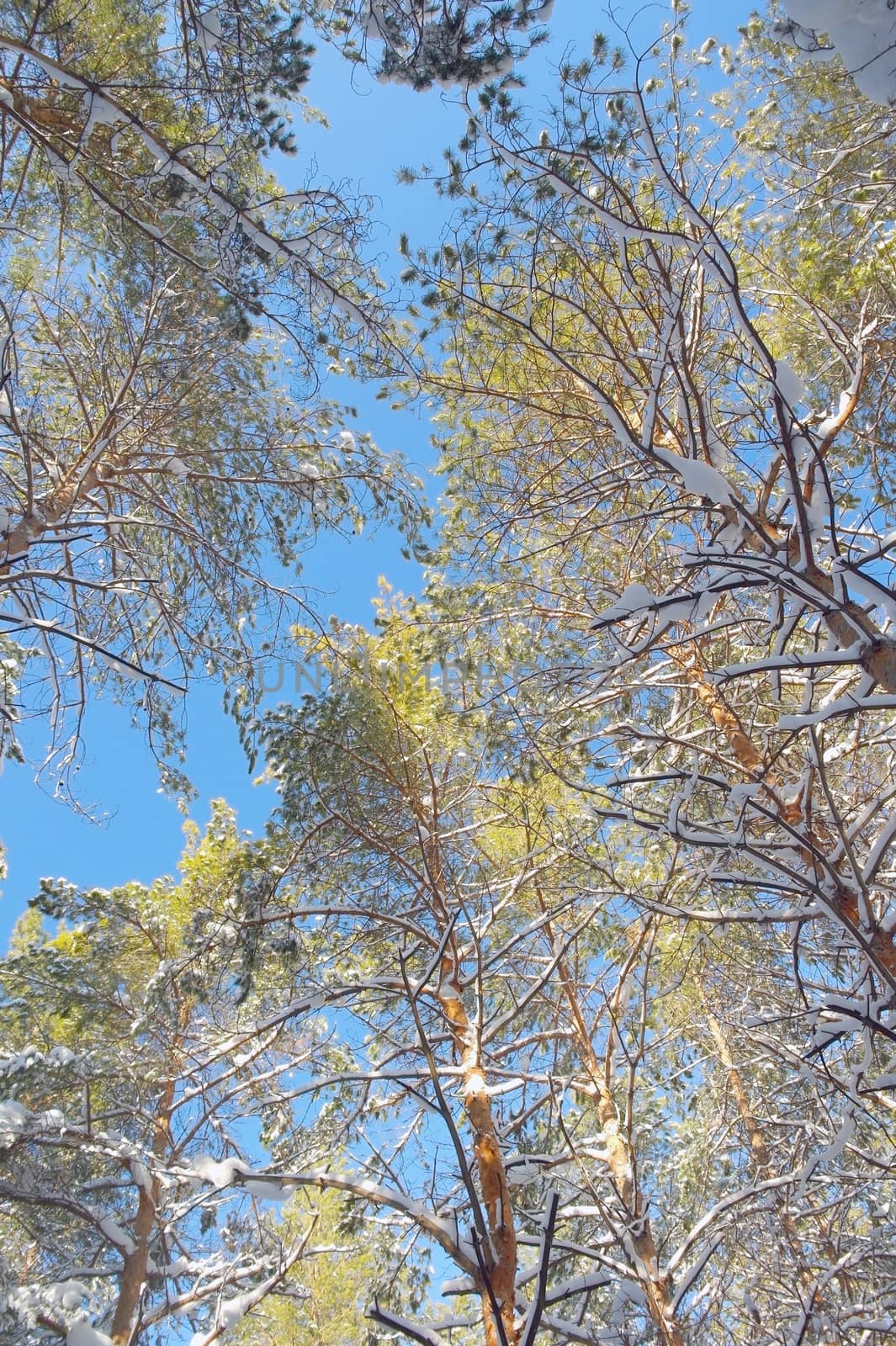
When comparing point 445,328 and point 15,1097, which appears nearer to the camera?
point 445,328

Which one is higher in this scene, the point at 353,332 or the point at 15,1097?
the point at 353,332

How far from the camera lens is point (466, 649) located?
5.02 m

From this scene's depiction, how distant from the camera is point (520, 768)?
4.45 m

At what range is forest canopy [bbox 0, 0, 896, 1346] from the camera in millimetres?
3195

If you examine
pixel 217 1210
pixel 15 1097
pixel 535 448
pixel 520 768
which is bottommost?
pixel 217 1210

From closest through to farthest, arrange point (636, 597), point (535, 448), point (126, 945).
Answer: point (636, 597)
point (535, 448)
point (126, 945)

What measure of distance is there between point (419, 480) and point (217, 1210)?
19.2ft

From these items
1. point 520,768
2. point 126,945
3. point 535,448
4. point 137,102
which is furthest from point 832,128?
point 126,945

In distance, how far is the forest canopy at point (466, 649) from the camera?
3195 mm

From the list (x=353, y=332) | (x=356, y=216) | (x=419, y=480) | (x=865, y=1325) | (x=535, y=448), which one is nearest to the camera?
(x=865, y=1325)

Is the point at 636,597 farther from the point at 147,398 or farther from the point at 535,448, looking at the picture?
the point at 147,398

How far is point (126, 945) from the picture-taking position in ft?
23.0

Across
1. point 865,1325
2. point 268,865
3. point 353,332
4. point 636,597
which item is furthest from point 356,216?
point 865,1325

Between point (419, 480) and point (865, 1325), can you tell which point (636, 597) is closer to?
point (865, 1325)
